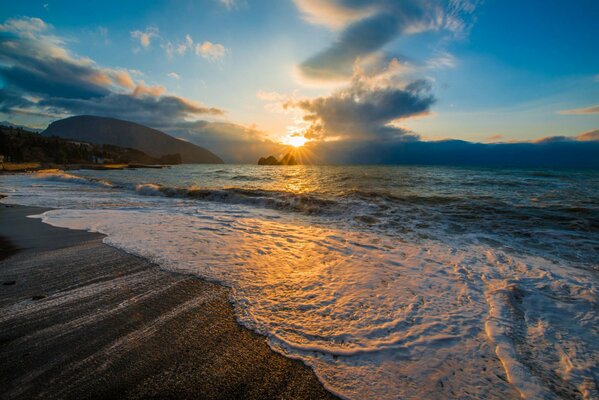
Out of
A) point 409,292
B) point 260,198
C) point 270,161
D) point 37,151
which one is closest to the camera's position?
point 409,292

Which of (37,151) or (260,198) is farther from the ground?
(37,151)

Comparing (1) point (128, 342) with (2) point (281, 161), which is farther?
(2) point (281, 161)

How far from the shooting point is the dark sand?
2.44 metres

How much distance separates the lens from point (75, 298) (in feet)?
13.0

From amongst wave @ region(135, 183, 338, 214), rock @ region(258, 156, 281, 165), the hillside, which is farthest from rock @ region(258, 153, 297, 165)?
wave @ region(135, 183, 338, 214)

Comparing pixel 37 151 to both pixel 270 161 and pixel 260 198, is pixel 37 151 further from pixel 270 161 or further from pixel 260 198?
pixel 260 198

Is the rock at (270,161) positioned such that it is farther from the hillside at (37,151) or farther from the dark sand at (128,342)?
the dark sand at (128,342)

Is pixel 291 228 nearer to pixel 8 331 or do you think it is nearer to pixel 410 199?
pixel 8 331

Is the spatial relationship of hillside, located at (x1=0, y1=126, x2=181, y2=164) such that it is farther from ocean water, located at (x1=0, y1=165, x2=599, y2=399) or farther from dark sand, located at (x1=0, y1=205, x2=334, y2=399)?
dark sand, located at (x1=0, y1=205, x2=334, y2=399)

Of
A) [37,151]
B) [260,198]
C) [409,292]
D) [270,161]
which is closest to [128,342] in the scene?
[409,292]

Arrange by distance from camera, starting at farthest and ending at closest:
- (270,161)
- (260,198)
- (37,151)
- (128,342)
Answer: (270,161) < (37,151) < (260,198) < (128,342)

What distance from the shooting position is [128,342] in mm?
3037

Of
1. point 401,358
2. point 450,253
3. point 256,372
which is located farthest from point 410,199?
point 256,372

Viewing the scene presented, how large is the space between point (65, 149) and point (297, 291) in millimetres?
139147
